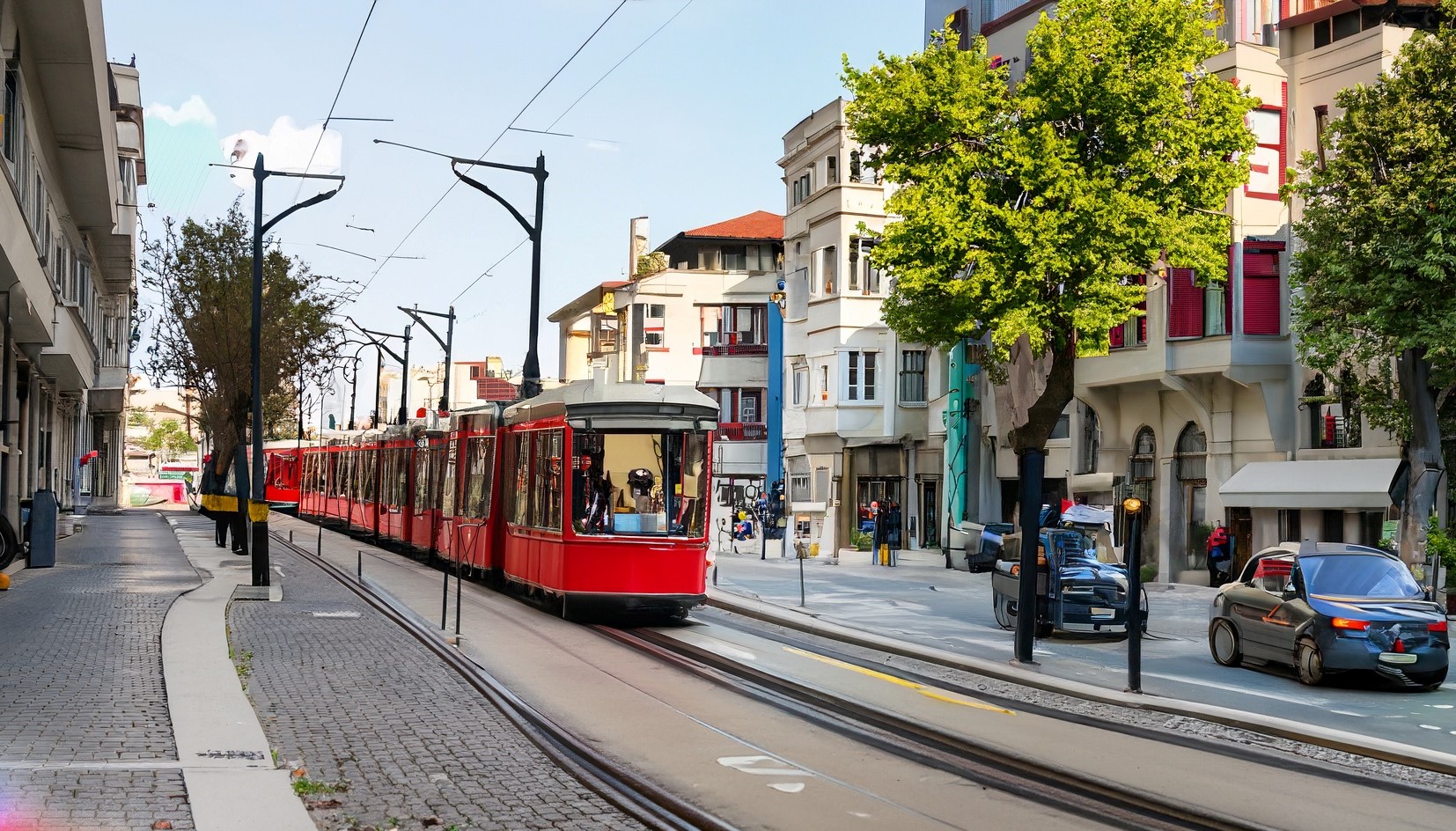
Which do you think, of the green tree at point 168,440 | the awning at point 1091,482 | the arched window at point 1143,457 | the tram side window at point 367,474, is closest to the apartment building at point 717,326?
the tram side window at point 367,474

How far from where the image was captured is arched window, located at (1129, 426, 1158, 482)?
1511 inches

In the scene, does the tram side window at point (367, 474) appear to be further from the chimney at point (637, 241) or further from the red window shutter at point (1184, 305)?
the chimney at point (637, 241)

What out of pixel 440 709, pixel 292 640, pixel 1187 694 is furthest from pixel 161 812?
pixel 1187 694

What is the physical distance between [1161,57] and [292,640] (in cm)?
1610

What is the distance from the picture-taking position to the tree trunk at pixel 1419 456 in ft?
89.8

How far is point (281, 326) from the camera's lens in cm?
4106

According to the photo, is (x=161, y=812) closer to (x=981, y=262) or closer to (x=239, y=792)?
(x=239, y=792)

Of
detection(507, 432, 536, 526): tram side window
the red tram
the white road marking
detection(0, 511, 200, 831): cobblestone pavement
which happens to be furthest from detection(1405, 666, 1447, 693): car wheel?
detection(0, 511, 200, 831): cobblestone pavement

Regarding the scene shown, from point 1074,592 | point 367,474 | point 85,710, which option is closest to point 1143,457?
point 1074,592

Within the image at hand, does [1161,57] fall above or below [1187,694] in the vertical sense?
above

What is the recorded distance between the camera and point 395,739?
11477 millimetres

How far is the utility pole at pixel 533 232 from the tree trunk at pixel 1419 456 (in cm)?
1637

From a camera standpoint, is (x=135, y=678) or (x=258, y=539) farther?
(x=258, y=539)

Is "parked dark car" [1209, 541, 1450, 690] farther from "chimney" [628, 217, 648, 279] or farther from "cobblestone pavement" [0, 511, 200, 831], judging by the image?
"chimney" [628, 217, 648, 279]
